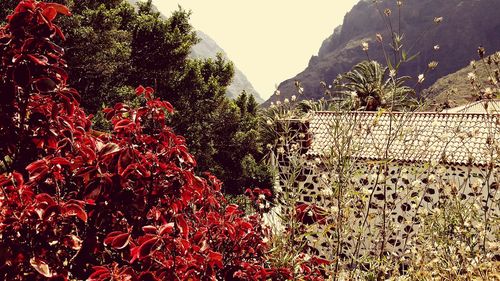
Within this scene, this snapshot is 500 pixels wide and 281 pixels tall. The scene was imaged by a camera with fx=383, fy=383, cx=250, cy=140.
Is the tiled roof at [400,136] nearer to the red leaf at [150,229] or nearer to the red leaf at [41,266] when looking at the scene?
the red leaf at [150,229]

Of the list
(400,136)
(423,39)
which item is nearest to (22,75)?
(400,136)

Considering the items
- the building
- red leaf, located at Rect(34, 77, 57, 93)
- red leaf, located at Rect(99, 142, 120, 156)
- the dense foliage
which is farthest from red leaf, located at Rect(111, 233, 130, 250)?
the dense foliage

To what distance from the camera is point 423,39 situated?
240ft

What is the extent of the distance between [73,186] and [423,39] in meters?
81.0

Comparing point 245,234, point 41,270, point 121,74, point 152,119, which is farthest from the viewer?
point 121,74

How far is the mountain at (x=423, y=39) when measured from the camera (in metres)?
80.4

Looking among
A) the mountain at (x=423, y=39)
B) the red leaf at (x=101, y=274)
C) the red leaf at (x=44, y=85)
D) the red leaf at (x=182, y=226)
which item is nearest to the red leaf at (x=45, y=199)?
the red leaf at (x=101, y=274)

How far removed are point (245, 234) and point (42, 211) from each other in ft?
4.41

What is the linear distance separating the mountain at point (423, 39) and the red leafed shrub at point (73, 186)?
222 ft

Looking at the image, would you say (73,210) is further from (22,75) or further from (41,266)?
(22,75)

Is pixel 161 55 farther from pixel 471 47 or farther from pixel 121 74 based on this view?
pixel 471 47

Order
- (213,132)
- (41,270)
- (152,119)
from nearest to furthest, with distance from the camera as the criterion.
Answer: (41,270) < (152,119) < (213,132)

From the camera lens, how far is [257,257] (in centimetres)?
282

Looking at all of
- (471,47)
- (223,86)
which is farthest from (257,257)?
(471,47)
